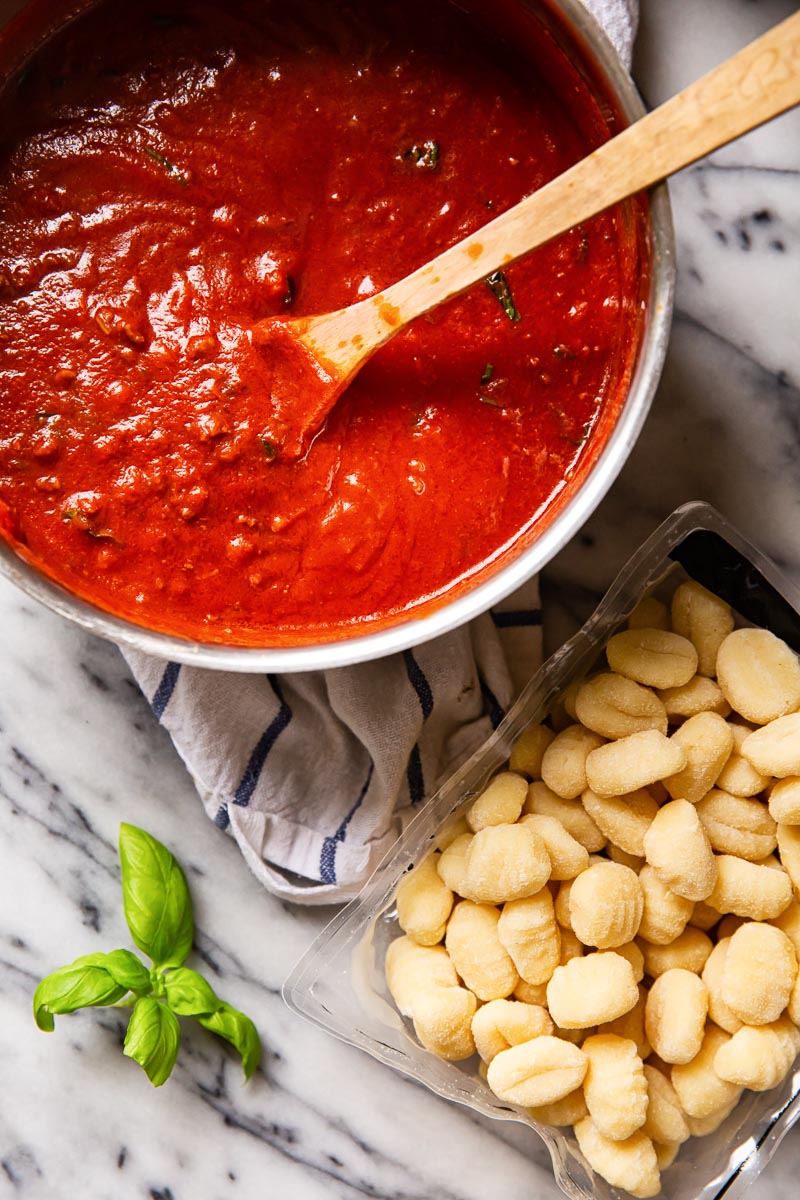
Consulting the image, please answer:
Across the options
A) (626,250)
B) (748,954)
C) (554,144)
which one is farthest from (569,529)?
(748,954)

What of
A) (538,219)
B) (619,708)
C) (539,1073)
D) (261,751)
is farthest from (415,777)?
(538,219)

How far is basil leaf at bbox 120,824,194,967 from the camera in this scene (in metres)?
1.82

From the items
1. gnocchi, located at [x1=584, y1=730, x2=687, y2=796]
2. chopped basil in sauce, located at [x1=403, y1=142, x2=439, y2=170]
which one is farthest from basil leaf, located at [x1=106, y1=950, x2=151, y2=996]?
chopped basil in sauce, located at [x1=403, y1=142, x2=439, y2=170]

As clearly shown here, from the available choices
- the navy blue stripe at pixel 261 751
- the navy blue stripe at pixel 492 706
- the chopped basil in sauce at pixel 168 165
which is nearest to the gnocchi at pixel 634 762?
the navy blue stripe at pixel 492 706

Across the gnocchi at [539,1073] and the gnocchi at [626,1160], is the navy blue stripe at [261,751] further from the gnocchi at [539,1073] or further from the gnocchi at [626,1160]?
the gnocchi at [626,1160]

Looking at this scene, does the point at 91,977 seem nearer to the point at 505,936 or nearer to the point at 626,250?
the point at 505,936

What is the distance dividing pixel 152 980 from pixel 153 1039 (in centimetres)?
10

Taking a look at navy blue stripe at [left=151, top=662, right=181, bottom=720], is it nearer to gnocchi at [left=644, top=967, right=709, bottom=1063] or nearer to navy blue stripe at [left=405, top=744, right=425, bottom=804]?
navy blue stripe at [left=405, top=744, right=425, bottom=804]

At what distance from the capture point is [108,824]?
1.92m

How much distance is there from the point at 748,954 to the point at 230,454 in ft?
3.27

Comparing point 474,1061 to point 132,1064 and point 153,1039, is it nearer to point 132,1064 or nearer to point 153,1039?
point 153,1039

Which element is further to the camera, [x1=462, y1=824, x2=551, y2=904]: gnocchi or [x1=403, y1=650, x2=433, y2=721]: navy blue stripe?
[x1=403, y1=650, x2=433, y2=721]: navy blue stripe

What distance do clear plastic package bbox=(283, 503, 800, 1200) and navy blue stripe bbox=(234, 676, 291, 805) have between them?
0.79ft

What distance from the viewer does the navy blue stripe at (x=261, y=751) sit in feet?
5.90
